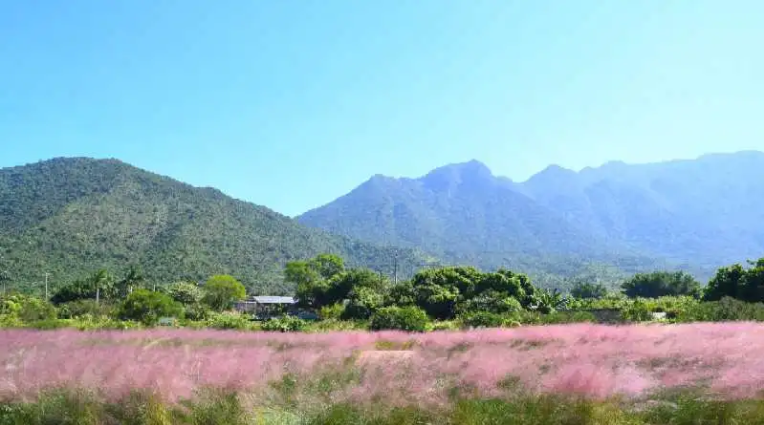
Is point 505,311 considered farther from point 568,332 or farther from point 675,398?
point 675,398

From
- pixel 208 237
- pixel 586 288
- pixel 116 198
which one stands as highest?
pixel 116 198

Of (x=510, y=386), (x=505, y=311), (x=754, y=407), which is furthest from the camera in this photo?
(x=505, y=311)

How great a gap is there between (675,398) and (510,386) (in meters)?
1.48

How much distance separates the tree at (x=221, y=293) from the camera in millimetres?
55234

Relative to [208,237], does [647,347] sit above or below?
below

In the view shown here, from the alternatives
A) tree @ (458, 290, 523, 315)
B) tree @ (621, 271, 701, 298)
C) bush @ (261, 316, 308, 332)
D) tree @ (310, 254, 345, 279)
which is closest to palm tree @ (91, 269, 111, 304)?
tree @ (310, 254, 345, 279)

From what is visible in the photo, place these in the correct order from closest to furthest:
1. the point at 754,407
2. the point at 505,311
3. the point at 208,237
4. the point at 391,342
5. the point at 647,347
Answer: the point at 754,407 → the point at 647,347 → the point at 391,342 → the point at 505,311 → the point at 208,237

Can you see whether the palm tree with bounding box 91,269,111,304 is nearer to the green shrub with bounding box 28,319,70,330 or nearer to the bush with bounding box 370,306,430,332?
the green shrub with bounding box 28,319,70,330

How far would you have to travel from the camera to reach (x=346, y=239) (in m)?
166

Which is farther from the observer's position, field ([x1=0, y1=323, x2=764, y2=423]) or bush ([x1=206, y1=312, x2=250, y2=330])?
bush ([x1=206, y1=312, x2=250, y2=330])

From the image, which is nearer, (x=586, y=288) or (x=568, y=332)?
(x=568, y=332)

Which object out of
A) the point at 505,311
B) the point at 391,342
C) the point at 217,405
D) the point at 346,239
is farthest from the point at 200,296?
the point at 346,239

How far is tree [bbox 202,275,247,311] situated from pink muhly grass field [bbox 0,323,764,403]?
4674 centimetres

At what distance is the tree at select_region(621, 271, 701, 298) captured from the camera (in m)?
70.4
